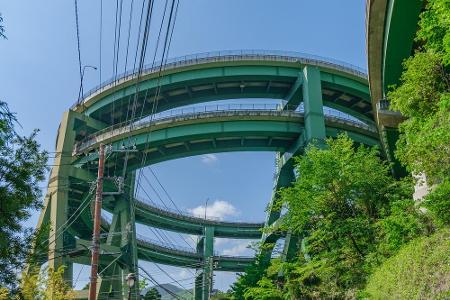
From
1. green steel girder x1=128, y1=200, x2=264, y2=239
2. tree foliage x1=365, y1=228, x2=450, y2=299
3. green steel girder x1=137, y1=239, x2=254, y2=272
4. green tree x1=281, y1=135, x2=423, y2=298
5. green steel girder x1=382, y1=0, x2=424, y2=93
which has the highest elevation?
green steel girder x1=128, y1=200, x2=264, y2=239

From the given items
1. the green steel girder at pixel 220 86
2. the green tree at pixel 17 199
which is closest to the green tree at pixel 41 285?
the green tree at pixel 17 199

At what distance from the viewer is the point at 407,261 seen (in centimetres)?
1498

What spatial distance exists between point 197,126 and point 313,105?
31.3 ft

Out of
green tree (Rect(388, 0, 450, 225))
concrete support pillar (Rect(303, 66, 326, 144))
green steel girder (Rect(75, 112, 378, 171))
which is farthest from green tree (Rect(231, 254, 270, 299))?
green tree (Rect(388, 0, 450, 225))

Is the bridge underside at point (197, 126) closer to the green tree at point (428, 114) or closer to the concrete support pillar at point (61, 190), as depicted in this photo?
the concrete support pillar at point (61, 190)

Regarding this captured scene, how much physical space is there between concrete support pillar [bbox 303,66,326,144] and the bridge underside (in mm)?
81

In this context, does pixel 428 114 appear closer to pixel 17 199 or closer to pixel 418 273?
pixel 418 273

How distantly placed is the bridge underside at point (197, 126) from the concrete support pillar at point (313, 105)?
0.08m

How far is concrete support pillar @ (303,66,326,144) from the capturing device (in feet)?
124

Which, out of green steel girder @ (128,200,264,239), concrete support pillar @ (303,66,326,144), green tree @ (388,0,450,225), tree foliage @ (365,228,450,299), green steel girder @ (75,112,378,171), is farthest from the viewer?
green steel girder @ (128,200,264,239)

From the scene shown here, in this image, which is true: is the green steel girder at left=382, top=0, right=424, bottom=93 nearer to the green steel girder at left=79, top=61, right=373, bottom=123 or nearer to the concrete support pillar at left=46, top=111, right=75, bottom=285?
the green steel girder at left=79, top=61, right=373, bottom=123

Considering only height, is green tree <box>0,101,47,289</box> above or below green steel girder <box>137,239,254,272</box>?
below

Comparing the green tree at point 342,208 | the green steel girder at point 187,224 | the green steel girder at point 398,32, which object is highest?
the green steel girder at point 187,224

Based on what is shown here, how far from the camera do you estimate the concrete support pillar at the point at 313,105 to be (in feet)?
124
